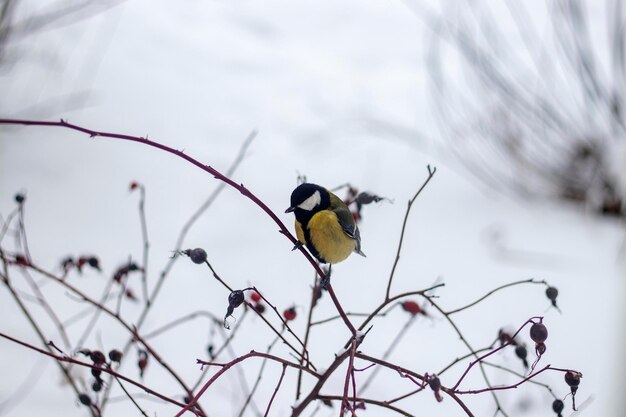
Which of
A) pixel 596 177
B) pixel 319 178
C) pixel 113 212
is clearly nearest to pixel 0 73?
pixel 113 212

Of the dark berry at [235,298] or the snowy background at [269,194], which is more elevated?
the snowy background at [269,194]

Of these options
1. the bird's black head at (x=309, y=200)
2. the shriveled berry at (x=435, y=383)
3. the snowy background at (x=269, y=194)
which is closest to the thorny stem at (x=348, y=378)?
the shriveled berry at (x=435, y=383)

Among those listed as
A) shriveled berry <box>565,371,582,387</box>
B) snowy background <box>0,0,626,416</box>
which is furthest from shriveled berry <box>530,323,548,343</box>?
snowy background <box>0,0,626,416</box>

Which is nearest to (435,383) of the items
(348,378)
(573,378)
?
(348,378)

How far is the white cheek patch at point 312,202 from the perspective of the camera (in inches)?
59.9

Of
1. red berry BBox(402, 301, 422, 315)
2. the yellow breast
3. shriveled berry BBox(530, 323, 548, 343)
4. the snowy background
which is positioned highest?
the snowy background

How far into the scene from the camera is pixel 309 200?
1.53 m

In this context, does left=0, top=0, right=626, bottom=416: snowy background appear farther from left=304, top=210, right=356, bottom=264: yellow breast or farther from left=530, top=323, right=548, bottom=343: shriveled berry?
left=530, top=323, right=548, bottom=343: shriveled berry

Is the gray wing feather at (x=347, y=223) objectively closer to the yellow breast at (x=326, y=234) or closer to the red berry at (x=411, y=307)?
the yellow breast at (x=326, y=234)

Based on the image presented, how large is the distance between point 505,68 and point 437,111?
582 mm

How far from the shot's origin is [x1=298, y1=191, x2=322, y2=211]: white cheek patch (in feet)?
4.99

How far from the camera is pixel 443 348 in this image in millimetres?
2637

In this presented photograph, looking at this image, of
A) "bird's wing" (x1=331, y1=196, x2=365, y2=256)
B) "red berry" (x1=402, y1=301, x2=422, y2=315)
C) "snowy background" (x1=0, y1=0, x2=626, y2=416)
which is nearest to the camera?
"red berry" (x1=402, y1=301, x2=422, y2=315)

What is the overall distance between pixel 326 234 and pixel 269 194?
7.26 ft
